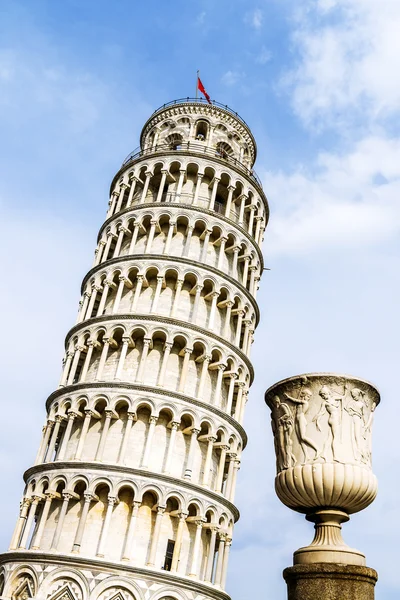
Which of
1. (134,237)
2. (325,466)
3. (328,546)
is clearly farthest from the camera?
(134,237)

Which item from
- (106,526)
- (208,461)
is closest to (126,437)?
(106,526)

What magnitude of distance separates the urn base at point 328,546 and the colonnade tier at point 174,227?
26.5 meters

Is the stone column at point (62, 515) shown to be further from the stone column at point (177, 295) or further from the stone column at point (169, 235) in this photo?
the stone column at point (169, 235)

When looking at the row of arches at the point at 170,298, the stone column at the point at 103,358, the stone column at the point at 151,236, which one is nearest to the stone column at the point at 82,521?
the stone column at the point at 103,358

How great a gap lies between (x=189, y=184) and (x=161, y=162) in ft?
7.00

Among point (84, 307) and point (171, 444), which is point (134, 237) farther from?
point (171, 444)

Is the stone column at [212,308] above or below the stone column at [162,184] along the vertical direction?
below

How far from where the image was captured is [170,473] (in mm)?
27516

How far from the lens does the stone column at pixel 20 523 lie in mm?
27500

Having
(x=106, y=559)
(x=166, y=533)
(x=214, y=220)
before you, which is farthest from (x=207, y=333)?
(x=106, y=559)

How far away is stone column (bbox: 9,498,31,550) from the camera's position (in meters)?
27.5

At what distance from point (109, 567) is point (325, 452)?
19386mm

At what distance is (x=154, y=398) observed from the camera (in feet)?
93.8

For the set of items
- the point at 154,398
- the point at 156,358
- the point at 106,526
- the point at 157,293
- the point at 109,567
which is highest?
the point at 157,293
